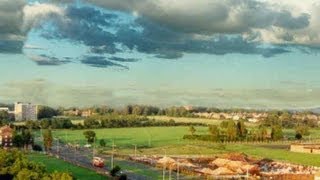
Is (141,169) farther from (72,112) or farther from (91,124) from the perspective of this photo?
(72,112)

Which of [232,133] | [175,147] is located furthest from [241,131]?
[175,147]

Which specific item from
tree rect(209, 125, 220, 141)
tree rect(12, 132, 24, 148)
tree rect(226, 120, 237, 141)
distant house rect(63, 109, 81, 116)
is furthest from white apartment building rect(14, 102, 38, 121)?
tree rect(12, 132, 24, 148)

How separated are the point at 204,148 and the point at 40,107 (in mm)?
88877

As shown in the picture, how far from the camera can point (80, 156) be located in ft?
189

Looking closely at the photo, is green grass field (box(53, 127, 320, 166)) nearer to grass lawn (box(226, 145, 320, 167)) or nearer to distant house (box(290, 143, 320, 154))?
grass lawn (box(226, 145, 320, 167))

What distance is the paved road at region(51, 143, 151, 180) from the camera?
42.8 m

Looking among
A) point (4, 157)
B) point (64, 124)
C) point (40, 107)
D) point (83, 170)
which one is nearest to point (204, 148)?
point (83, 170)

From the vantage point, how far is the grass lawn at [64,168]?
1626 inches

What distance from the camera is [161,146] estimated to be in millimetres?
68000

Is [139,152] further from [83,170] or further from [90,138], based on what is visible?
[83,170]

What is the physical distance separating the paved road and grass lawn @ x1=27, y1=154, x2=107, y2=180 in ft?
2.95

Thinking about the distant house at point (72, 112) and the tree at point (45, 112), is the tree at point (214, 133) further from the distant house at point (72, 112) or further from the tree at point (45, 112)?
the distant house at point (72, 112)

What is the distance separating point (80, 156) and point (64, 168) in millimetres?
12137

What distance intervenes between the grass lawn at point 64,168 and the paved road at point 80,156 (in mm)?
899
